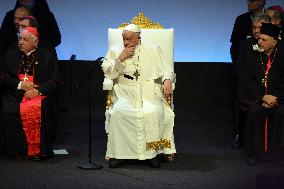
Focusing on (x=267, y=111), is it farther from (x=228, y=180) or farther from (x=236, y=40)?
(x=236, y=40)

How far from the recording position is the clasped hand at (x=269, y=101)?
6895 mm

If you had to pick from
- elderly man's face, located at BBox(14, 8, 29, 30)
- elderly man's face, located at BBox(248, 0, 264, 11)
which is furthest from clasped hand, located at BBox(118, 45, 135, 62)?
elderly man's face, located at BBox(248, 0, 264, 11)

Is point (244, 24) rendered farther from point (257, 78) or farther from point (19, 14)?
point (19, 14)

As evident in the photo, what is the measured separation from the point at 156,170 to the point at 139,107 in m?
0.65

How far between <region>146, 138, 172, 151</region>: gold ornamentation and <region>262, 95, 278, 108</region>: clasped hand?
95cm

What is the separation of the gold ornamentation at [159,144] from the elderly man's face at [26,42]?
1.55 meters

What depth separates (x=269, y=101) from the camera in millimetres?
6891

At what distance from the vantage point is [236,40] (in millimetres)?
9148

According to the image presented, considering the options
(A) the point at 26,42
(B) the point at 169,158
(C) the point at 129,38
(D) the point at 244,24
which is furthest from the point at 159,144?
(D) the point at 244,24

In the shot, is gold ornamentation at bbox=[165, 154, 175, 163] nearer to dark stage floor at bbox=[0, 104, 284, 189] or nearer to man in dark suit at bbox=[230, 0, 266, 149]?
dark stage floor at bbox=[0, 104, 284, 189]

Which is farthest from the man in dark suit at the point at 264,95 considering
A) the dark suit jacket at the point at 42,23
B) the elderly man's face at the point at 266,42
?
the dark suit jacket at the point at 42,23

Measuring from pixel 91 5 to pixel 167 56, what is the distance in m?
3.14

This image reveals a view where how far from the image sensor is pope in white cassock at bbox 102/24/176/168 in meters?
6.79

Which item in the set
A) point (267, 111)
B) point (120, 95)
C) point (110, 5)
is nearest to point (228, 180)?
point (267, 111)
